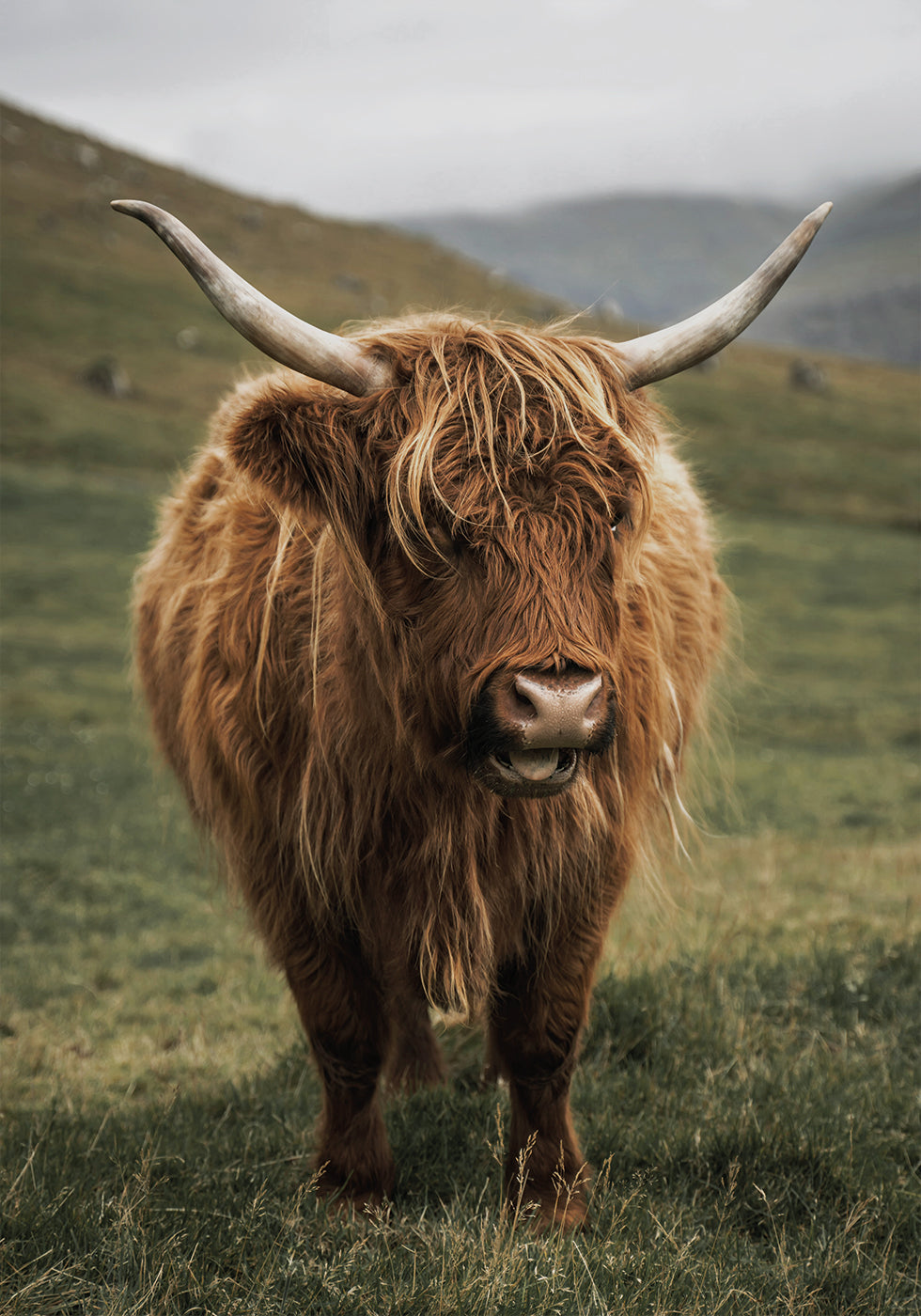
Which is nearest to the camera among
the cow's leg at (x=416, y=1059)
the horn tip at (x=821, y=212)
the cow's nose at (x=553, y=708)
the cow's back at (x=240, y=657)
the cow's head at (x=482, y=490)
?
the cow's nose at (x=553, y=708)

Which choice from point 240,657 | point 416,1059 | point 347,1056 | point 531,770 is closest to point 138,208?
point 240,657

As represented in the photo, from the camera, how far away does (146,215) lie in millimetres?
2383

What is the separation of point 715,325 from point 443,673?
1028mm

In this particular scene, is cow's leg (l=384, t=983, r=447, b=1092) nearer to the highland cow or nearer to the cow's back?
the highland cow

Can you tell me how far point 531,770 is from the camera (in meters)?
2.38

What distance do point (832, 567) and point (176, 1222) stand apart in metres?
24.3

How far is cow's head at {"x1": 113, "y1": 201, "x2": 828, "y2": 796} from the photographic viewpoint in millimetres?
2377

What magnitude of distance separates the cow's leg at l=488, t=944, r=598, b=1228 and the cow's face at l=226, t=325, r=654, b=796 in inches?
35.8

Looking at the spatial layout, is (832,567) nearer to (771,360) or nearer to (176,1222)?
(176,1222)

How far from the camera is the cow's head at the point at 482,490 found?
2.38m

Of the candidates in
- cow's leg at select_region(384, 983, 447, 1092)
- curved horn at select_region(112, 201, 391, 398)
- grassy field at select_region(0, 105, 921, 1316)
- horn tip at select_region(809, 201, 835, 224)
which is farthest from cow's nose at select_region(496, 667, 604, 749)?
cow's leg at select_region(384, 983, 447, 1092)

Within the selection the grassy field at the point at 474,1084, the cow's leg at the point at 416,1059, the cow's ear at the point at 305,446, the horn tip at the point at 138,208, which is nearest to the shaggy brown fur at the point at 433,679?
the cow's ear at the point at 305,446

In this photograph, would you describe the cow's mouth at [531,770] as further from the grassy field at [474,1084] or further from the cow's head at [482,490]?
the grassy field at [474,1084]

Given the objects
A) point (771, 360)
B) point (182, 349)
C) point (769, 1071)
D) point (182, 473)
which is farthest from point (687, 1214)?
point (771, 360)
